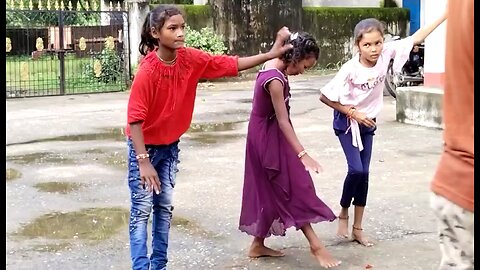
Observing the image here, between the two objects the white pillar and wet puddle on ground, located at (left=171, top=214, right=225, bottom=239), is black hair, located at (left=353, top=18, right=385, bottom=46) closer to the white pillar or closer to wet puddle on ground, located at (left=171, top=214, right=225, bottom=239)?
wet puddle on ground, located at (left=171, top=214, right=225, bottom=239)

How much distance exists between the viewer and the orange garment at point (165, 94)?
381 cm

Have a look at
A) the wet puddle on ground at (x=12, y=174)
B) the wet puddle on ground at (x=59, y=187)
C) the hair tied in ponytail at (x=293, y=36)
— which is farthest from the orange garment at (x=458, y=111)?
the wet puddle on ground at (x=12, y=174)

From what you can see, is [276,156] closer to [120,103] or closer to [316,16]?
[120,103]

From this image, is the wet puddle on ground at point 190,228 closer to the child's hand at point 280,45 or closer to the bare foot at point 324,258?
the bare foot at point 324,258

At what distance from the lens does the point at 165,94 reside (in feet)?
12.8

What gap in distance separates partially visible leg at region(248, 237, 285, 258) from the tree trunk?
13898 millimetres

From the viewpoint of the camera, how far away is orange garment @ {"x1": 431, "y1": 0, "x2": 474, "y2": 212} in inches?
82.0

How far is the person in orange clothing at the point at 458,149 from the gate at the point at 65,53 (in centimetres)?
1375

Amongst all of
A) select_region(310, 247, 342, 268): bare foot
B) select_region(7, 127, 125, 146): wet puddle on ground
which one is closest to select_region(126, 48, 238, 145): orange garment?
select_region(310, 247, 342, 268): bare foot

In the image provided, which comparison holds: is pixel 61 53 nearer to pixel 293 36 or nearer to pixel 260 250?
pixel 260 250

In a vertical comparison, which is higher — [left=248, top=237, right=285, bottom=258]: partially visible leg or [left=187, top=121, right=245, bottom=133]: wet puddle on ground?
[left=187, top=121, right=245, bottom=133]: wet puddle on ground

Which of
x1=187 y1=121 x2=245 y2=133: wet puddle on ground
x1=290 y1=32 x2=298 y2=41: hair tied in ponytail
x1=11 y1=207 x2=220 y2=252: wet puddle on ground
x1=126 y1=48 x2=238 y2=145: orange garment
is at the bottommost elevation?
x1=11 y1=207 x2=220 y2=252: wet puddle on ground

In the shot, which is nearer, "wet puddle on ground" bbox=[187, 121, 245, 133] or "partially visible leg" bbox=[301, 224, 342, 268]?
"partially visible leg" bbox=[301, 224, 342, 268]

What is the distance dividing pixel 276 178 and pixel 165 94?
3.24 ft
